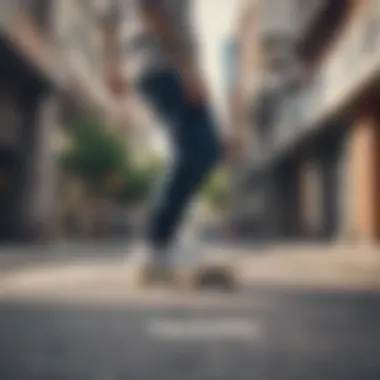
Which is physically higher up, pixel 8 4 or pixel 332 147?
pixel 332 147

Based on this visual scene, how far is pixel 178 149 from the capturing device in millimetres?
849

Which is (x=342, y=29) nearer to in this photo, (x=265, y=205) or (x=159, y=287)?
(x=265, y=205)

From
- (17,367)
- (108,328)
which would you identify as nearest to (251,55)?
(108,328)

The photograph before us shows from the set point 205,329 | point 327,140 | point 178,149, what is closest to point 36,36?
point 178,149

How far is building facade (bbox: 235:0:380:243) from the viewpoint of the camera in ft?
8.39

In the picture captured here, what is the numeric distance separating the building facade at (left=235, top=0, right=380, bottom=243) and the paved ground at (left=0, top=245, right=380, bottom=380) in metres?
1.35

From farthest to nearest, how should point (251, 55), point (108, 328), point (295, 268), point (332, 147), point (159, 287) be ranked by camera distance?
point (332, 147) → point (251, 55) → point (295, 268) → point (159, 287) → point (108, 328)

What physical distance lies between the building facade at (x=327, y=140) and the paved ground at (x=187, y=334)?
1347 mm

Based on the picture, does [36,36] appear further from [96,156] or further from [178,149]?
[178,149]

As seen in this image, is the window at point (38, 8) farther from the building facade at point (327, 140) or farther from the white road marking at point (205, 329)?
the building facade at point (327, 140)

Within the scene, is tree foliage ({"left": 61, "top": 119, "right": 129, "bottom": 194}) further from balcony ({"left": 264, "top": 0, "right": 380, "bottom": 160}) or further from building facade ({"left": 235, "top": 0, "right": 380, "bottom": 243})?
balcony ({"left": 264, "top": 0, "right": 380, "bottom": 160})

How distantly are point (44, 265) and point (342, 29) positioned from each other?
2486mm

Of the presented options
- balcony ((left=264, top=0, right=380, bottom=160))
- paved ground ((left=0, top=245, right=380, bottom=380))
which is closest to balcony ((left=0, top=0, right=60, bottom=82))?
paved ground ((left=0, top=245, right=380, bottom=380))

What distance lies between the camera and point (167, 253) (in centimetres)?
85
